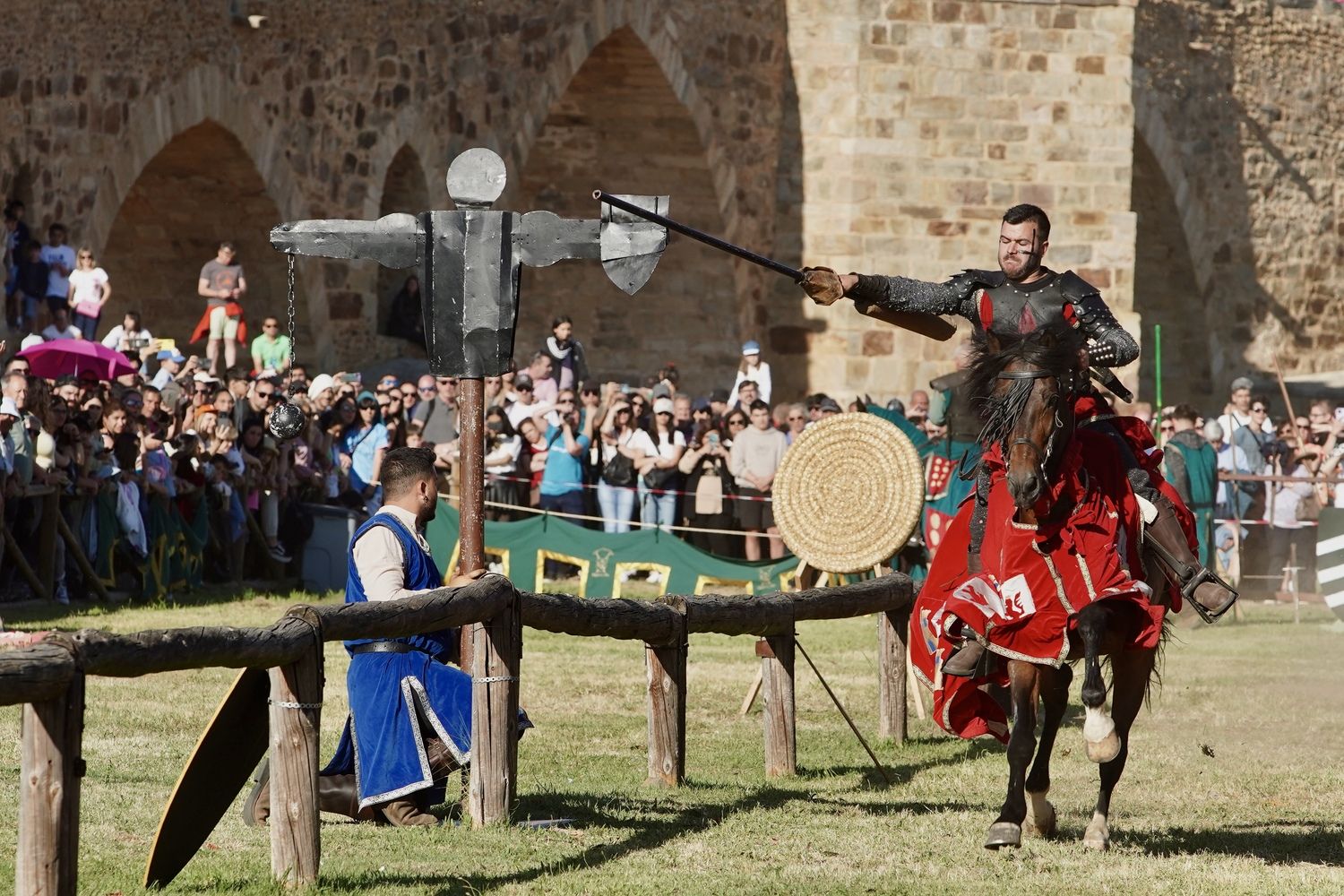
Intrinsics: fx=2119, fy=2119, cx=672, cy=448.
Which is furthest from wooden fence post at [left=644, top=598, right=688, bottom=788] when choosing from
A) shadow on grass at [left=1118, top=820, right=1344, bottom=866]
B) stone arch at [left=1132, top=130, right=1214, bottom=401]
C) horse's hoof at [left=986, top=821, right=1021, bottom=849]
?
stone arch at [left=1132, top=130, right=1214, bottom=401]

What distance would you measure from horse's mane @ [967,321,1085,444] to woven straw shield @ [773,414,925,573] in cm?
394

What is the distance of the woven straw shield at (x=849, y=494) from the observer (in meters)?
11.2

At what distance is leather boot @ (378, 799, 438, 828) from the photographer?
736cm

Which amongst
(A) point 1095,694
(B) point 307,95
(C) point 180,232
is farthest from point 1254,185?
(A) point 1095,694

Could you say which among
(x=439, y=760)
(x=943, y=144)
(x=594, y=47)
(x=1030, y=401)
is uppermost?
(x=594, y=47)

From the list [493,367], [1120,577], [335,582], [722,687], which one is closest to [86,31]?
[335,582]

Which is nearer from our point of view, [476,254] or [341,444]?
[476,254]

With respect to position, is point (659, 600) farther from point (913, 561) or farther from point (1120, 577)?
point (913, 561)

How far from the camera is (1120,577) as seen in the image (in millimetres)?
7055

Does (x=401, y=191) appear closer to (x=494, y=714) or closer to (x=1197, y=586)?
(x=494, y=714)

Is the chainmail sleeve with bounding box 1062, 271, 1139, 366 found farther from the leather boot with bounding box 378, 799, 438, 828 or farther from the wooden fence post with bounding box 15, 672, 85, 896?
the wooden fence post with bounding box 15, 672, 85, 896

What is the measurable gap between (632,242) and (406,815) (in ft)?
7.25

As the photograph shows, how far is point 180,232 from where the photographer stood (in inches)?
960

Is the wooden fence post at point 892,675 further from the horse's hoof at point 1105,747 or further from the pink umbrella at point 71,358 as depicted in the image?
the pink umbrella at point 71,358
